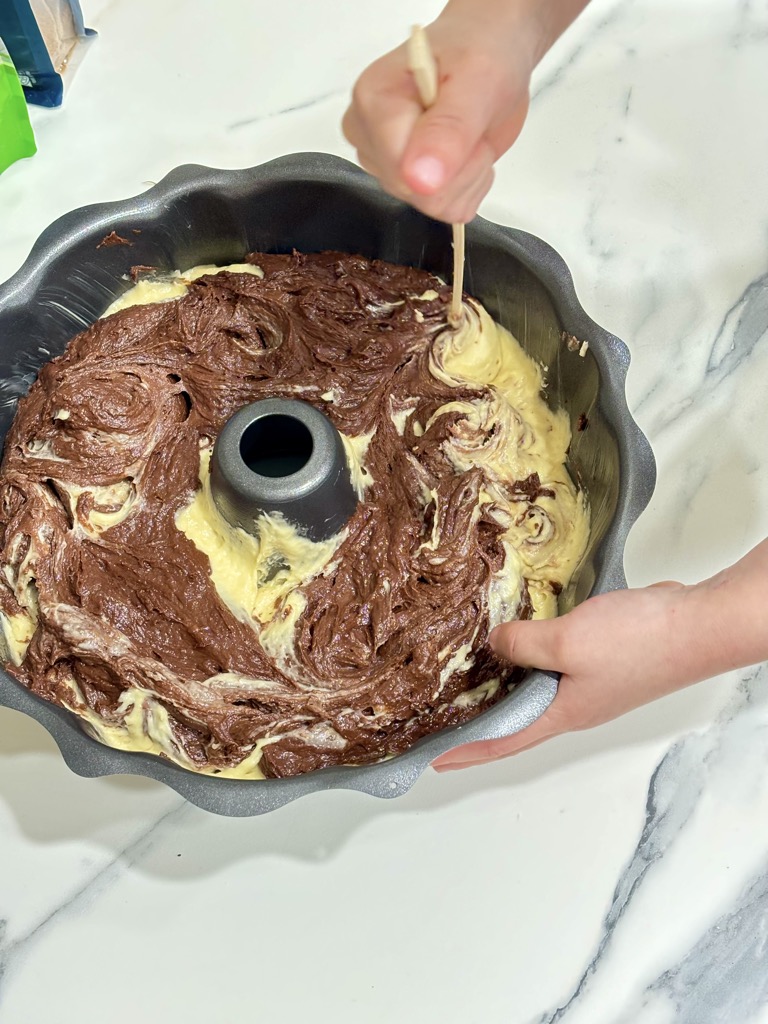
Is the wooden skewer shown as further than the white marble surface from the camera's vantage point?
No

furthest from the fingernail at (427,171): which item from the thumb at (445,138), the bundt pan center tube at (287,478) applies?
the bundt pan center tube at (287,478)

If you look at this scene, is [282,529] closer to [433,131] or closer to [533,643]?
[533,643]

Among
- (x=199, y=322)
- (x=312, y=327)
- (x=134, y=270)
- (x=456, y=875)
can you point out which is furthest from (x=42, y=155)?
(x=456, y=875)

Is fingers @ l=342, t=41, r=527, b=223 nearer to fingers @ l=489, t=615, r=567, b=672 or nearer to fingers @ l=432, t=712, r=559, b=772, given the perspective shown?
fingers @ l=489, t=615, r=567, b=672

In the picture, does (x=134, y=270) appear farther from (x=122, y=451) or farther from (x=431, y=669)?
(x=431, y=669)

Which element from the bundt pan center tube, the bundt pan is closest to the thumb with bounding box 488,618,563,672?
the bundt pan

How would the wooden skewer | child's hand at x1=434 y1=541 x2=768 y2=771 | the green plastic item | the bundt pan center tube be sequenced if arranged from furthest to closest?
the green plastic item → the bundt pan center tube → child's hand at x1=434 y1=541 x2=768 y2=771 → the wooden skewer

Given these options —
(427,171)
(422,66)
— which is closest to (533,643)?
(427,171)
